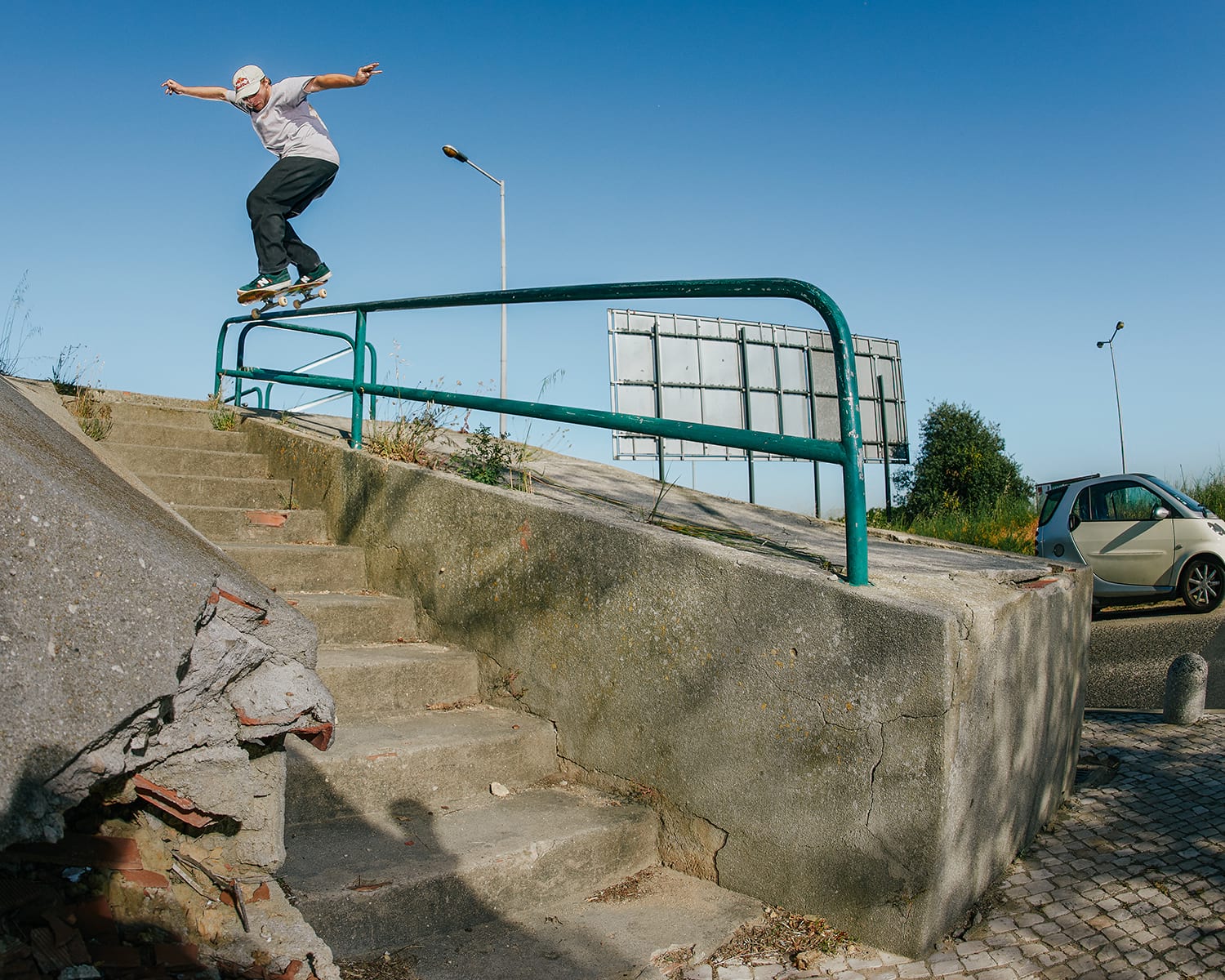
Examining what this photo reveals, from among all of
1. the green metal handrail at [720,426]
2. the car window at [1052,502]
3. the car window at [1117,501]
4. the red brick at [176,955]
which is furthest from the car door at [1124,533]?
the red brick at [176,955]

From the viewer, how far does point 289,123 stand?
6324mm

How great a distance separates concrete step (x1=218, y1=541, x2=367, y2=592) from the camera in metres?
4.30

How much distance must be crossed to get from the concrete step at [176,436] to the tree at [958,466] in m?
18.8

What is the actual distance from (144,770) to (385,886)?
1.27 meters

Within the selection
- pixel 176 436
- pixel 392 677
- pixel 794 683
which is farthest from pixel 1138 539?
pixel 176 436

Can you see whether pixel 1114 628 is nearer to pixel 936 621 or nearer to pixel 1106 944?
pixel 1106 944

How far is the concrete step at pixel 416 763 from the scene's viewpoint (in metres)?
2.92

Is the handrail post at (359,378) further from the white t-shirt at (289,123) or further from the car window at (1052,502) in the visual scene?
the car window at (1052,502)

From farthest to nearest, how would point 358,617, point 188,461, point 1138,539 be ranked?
point 1138,539, point 188,461, point 358,617

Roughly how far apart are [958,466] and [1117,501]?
41.8 ft

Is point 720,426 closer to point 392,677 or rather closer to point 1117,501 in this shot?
point 392,677

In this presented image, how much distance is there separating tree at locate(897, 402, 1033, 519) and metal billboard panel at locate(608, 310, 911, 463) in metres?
9.05

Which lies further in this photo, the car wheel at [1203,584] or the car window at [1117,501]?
the car window at [1117,501]

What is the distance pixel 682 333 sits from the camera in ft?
41.9
